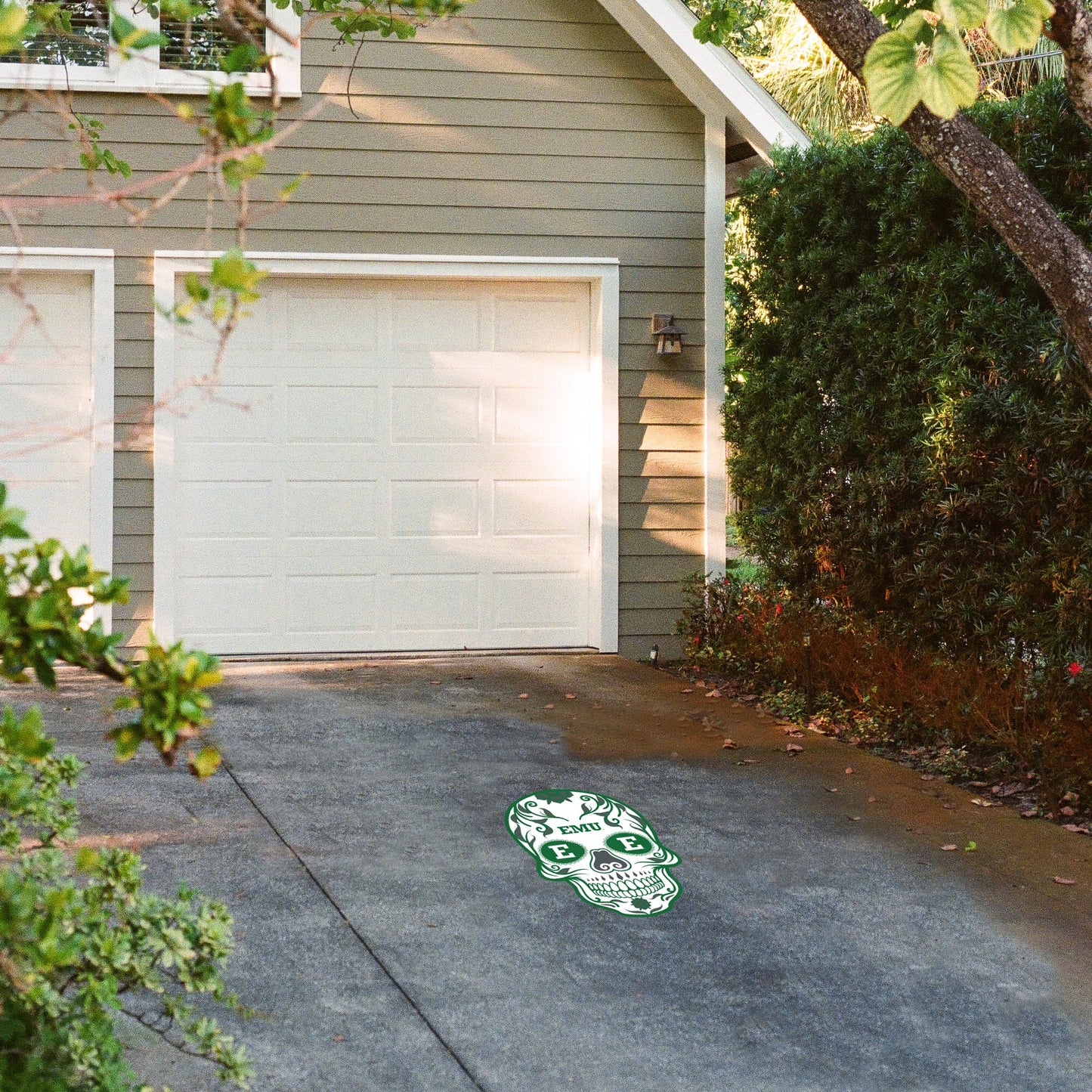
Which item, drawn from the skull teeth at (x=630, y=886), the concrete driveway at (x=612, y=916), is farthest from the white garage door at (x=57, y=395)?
the skull teeth at (x=630, y=886)

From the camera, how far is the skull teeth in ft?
13.5

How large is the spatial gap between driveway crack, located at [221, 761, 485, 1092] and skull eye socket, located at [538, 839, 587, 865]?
78cm

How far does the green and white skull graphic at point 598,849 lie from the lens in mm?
4094

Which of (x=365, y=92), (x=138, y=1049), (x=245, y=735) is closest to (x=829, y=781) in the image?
(x=245, y=735)

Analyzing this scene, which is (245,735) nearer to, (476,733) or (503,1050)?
(476,733)

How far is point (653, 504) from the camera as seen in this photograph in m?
8.30

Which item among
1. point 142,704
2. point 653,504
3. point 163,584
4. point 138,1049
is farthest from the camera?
point 653,504

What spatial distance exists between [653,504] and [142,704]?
6.73 meters

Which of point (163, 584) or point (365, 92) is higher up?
point (365, 92)

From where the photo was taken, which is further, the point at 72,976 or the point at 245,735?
the point at 245,735

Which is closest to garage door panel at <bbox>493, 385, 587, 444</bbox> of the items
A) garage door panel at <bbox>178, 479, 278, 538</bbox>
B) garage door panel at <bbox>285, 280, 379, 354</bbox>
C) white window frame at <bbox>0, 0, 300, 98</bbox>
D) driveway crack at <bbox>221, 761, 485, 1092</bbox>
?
garage door panel at <bbox>285, 280, 379, 354</bbox>

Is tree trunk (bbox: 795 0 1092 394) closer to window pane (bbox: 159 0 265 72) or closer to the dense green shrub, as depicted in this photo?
the dense green shrub

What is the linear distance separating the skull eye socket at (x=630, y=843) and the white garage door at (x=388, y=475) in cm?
368

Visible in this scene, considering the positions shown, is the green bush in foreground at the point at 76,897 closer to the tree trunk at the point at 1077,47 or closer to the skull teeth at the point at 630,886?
the skull teeth at the point at 630,886
